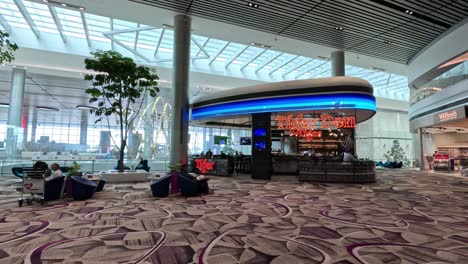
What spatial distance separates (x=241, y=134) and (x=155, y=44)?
8.20 m

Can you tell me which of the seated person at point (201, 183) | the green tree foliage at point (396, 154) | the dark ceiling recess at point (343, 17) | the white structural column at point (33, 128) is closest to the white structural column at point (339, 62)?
the dark ceiling recess at point (343, 17)

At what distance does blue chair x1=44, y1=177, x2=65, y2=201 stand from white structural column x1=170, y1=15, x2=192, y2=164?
5101 mm

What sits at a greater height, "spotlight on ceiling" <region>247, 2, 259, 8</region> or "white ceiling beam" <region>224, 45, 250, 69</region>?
"white ceiling beam" <region>224, 45, 250, 69</region>

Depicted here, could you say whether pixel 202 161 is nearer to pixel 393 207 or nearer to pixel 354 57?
pixel 393 207

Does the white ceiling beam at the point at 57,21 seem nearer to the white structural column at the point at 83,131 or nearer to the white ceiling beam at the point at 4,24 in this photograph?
the white ceiling beam at the point at 4,24

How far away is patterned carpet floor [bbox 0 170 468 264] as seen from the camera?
9.87 ft

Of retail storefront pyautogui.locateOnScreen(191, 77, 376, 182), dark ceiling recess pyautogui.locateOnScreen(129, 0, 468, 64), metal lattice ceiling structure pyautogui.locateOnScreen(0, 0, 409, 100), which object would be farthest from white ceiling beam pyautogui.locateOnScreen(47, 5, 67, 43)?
retail storefront pyautogui.locateOnScreen(191, 77, 376, 182)

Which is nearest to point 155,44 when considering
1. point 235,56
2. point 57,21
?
point 235,56

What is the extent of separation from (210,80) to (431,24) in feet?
38.7

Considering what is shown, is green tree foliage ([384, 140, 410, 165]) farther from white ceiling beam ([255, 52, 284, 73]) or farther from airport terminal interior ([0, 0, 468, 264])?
white ceiling beam ([255, 52, 284, 73])

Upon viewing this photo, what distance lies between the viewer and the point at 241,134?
66.4 ft

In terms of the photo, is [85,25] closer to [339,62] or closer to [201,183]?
[201,183]

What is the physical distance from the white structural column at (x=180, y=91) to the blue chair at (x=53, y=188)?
5101 mm

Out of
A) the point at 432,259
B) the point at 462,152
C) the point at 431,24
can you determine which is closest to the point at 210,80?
the point at 431,24
